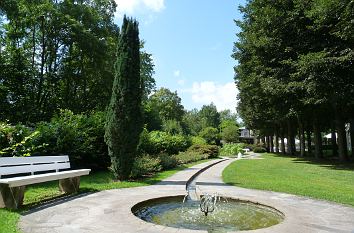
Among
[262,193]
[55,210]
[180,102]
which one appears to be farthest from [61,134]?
[180,102]

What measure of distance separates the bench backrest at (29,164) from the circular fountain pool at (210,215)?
3.04 metres

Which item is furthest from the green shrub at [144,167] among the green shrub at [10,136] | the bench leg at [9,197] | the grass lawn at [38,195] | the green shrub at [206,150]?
the green shrub at [206,150]

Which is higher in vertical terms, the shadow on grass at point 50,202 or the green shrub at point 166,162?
the green shrub at point 166,162

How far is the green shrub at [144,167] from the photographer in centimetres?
1409

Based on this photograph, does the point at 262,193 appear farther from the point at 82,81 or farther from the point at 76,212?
the point at 82,81

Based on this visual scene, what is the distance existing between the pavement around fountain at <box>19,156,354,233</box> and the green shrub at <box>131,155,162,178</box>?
321cm

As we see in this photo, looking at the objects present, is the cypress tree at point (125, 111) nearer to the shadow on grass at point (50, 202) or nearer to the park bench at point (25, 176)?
the park bench at point (25, 176)

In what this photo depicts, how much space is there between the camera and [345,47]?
1922 centimetres

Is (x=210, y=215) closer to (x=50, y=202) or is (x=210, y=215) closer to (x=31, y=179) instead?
(x=50, y=202)

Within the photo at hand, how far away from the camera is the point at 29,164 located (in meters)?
9.26

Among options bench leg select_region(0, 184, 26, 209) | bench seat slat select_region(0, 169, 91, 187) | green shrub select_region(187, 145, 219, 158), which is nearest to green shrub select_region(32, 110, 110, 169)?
bench seat slat select_region(0, 169, 91, 187)

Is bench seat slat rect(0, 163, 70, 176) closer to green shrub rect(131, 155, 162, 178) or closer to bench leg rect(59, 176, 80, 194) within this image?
bench leg rect(59, 176, 80, 194)

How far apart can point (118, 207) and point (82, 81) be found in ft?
101

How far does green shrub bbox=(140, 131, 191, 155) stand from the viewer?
72.6 ft
